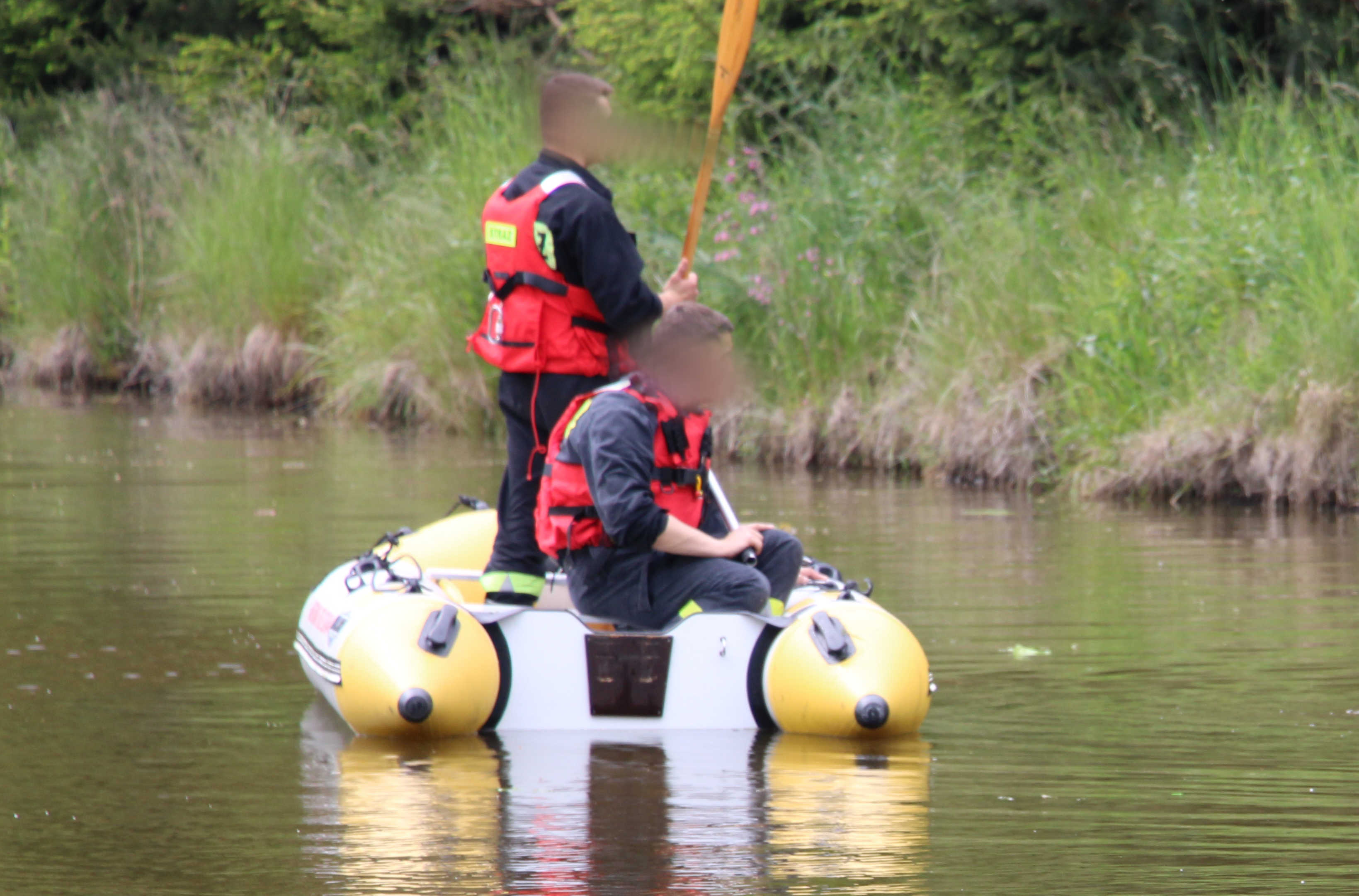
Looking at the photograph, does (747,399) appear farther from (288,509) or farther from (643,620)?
(643,620)

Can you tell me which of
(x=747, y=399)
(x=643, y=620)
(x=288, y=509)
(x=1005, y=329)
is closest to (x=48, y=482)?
(x=288, y=509)

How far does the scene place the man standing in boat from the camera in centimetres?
615

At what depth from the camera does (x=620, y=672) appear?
5.99m

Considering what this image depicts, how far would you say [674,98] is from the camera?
56.2 ft

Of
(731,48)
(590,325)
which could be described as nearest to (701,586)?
(590,325)

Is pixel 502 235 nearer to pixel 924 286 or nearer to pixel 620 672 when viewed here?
pixel 620 672

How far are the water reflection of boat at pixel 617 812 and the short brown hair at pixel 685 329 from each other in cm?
104

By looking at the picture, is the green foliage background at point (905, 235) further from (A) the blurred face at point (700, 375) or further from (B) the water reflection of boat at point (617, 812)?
(B) the water reflection of boat at point (617, 812)

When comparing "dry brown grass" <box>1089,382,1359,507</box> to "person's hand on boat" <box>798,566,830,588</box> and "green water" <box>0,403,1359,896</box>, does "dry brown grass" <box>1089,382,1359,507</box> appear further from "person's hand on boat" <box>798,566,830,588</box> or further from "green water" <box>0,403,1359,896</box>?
"person's hand on boat" <box>798,566,830,588</box>

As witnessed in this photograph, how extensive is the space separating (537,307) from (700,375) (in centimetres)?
56

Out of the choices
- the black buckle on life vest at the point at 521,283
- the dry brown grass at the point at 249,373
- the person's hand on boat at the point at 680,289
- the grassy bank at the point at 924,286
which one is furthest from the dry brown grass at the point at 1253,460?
the dry brown grass at the point at 249,373

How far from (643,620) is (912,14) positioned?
981 centimetres

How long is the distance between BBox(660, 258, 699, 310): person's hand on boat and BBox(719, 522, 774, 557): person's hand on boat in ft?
2.20

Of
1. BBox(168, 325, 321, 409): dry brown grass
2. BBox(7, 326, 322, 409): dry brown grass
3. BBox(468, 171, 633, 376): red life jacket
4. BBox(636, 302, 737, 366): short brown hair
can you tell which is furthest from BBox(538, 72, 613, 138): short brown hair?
BBox(168, 325, 321, 409): dry brown grass
